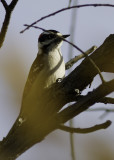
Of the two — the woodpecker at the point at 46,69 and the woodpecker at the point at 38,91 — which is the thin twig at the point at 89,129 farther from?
the woodpecker at the point at 46,69

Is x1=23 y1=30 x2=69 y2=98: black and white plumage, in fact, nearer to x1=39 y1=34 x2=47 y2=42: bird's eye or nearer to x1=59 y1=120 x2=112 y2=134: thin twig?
x1=39 y1=34 x2=47 y2=42: bird's eye

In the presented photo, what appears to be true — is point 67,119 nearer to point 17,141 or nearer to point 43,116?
point 43,116

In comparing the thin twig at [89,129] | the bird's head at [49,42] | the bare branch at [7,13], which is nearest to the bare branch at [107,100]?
the thin twig at [89,129]

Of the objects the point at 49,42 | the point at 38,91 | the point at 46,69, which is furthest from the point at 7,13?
the point at 49,42

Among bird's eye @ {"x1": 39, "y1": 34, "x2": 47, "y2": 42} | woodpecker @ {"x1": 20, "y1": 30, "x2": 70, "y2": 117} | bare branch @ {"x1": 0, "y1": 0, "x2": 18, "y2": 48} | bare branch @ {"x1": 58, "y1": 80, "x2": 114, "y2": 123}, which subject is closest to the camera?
bare branch @ {"x1": 0, "y1": 0, "x2": 18, "y2": 48}

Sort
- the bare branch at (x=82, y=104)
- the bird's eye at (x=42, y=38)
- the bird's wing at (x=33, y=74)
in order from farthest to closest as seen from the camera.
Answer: the bird's eye at (x=42, y=38), the bird's wing at (x=33, y=74), the bare branch at (x=82, y=104)

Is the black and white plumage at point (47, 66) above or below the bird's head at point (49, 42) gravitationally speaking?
below

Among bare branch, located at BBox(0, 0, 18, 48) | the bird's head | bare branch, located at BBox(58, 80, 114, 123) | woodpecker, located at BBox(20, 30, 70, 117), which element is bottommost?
bare branch, located at BBox(58, 80, 114, 123)

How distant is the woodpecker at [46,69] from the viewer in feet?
20.8

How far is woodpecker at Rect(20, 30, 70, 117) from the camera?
250 inches

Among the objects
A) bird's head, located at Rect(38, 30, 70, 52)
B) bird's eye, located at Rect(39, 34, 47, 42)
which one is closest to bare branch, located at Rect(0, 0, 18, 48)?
bird's head, located at Rect(38, 30, 70, 52)

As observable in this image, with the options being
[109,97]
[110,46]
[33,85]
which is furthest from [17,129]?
[33,85]

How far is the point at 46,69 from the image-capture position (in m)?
6.63

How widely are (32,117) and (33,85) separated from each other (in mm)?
2918
